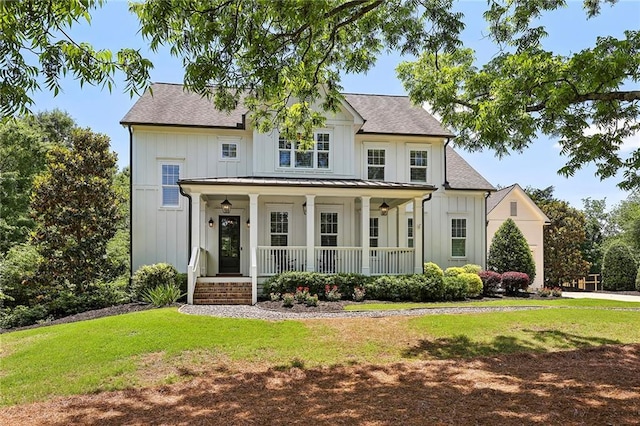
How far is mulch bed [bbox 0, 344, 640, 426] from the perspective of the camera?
5164 mm

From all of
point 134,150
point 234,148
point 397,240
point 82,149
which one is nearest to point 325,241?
point 397,240

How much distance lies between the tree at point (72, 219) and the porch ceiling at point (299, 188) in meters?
4.70

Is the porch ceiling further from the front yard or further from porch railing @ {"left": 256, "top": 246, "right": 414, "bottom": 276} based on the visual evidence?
the front yard

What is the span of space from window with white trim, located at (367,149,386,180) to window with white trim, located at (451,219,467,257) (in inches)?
161

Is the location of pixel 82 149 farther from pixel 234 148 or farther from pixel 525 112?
pixel 525 112

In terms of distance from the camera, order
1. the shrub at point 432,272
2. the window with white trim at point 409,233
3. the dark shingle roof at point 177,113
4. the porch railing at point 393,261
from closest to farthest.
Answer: the shrub at point 432,272 < the porch railing at point 393,261 < the dark shingle roof at point 177,113 < the window with white trim at point 409,233

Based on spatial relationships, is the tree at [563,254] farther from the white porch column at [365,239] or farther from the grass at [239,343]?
the grass at [239,343]

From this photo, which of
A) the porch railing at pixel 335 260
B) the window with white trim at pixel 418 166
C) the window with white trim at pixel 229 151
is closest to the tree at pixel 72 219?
the window with white trim at pixel 229 151

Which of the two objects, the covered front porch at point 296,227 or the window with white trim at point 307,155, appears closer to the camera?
the covered front porch at point 296,227

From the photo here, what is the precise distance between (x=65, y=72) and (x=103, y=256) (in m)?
14.3

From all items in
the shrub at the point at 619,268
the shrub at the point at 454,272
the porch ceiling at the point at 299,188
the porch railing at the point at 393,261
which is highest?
the porch ceiling at the point at 299,188

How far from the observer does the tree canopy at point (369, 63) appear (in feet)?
15.6

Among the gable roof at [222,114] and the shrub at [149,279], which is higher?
the gable roof at [222,114]

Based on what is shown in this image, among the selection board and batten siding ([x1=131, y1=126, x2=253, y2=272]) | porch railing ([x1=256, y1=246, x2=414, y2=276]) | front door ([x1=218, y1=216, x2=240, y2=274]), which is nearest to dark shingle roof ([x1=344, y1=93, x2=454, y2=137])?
porch railing ([x1=256, y1=246, x2=414, y2=276])
